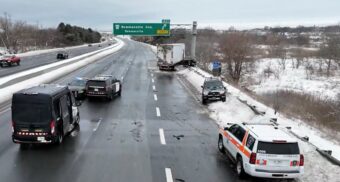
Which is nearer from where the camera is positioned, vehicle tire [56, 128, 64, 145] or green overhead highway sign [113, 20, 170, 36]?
vehicle tire [56, 128, 64, 145]

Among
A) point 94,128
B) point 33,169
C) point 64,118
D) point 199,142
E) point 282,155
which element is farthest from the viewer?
point 94,128

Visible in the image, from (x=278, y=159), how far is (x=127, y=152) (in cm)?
574

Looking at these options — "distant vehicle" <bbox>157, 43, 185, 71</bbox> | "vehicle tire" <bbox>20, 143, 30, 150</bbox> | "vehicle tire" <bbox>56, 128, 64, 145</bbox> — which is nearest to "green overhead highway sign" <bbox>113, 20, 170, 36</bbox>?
"distant vehicle" <bbox>157, 43, 185, 71</bbox>

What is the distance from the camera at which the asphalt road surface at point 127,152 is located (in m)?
11.3

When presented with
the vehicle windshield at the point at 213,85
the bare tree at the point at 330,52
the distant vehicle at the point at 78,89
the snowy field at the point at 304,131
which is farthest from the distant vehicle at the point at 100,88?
the bare tree at the point at 330,52

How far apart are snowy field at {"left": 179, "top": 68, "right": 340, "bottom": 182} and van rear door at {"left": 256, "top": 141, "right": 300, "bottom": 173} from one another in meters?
1.03

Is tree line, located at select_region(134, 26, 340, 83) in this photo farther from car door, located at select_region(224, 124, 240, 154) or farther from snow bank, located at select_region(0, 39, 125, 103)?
car door, located at select_region(224, 124, 240, 154)

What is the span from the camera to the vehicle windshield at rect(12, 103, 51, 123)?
13.2 m

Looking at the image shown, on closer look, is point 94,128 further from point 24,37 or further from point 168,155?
point 24,37

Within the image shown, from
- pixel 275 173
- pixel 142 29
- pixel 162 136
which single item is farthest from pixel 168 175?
pixel 142 29

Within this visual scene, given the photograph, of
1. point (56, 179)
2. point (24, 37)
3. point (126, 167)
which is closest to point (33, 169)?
point (56, 179)

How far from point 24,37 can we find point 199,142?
104 m

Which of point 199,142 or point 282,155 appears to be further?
point 199,142

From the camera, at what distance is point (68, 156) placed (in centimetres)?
1296
